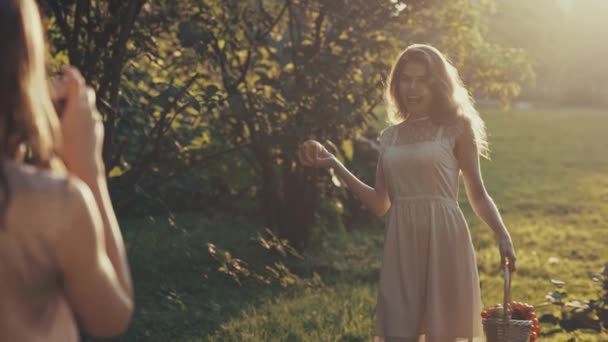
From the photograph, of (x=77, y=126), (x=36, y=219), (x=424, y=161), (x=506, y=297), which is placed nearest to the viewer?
(x=36, y=219)

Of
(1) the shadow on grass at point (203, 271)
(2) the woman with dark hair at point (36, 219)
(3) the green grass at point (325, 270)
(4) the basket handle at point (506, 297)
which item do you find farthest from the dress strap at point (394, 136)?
(2) the woman with dark hair at point (36, 219)

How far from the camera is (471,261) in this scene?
4543 millimetres

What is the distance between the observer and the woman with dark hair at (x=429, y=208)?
450cm

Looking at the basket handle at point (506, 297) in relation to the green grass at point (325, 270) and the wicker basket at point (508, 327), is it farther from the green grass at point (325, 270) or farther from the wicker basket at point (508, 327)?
the green grass at point (325, 270)

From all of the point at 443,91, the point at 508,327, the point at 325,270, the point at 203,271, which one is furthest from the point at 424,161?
the point at 325,270

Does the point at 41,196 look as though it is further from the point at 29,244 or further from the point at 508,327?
the point at 508,327

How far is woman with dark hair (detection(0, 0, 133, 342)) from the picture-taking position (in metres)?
1.51

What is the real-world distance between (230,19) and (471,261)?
381 cm

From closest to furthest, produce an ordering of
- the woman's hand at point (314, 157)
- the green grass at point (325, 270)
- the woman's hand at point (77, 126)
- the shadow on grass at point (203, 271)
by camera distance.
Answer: the woman's hand at point (77, 126) < the woman's hand at point (314, 157) < the green grass at point (325, 270) < the shadow on grass at point (203, 271)

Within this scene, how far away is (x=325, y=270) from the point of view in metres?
9.32

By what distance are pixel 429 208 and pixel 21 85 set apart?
3210 millimetres

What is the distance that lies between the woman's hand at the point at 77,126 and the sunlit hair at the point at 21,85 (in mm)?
192

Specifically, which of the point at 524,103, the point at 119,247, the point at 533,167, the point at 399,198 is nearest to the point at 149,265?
the point at 399,198

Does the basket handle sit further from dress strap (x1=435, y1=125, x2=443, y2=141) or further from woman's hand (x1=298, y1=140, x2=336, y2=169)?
woman's hand (x1=298, y1=140, x2=336, y2=169)
